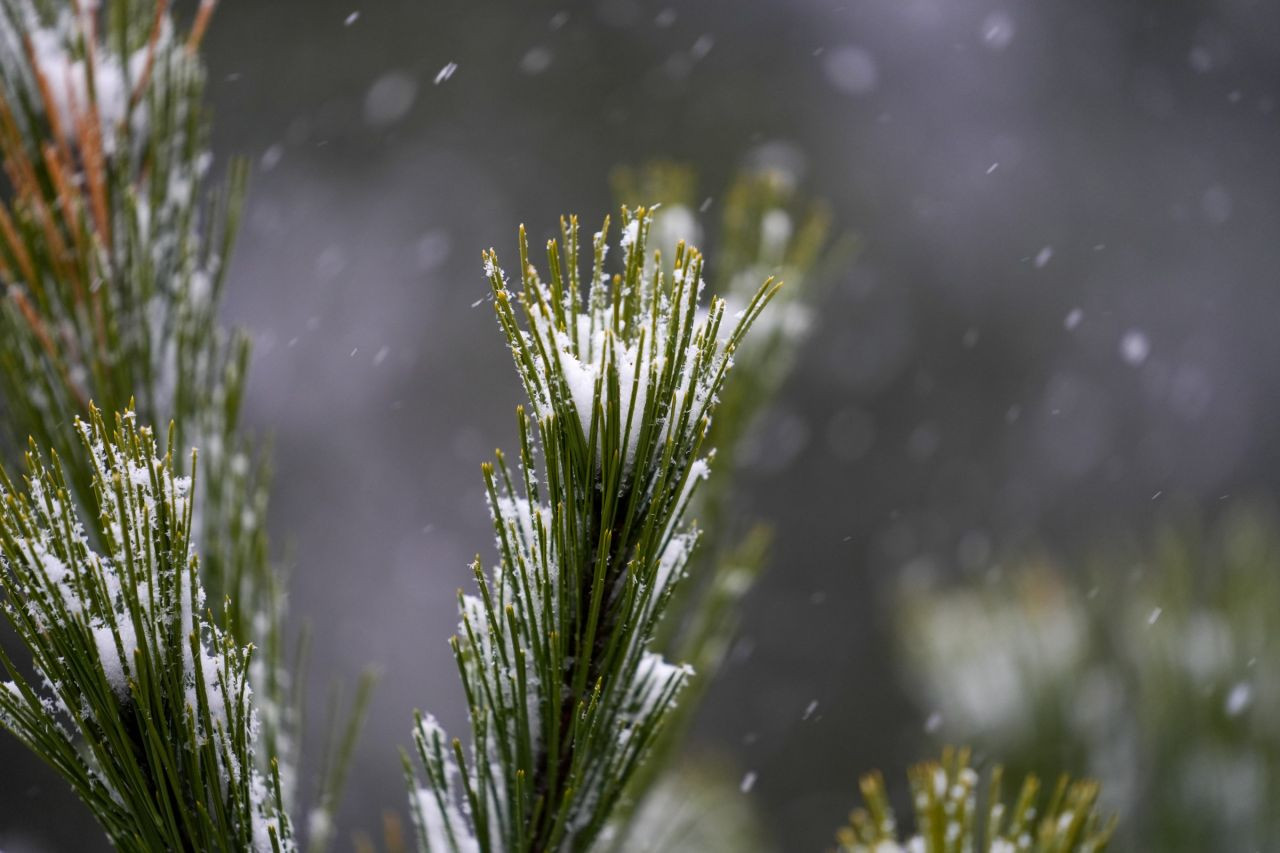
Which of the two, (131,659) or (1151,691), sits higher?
(1151,691)

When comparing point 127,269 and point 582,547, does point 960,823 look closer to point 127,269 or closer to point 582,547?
point 582,547

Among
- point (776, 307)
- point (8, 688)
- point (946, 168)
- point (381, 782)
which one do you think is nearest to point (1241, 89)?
point (946, 168)

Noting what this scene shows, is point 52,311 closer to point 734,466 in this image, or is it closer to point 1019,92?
point 734,466

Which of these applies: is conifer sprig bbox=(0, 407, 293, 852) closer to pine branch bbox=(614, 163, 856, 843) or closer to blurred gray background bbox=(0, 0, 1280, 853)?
pine branch bbox=(614, 163, 856, 843)

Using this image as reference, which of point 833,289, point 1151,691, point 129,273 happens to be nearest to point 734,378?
point 129,273

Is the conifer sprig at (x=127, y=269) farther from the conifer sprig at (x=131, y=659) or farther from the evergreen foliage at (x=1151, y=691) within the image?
the evergreen foliage at (x=1151, y=691)

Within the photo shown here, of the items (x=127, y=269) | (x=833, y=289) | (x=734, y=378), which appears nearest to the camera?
(x=127, y=269)

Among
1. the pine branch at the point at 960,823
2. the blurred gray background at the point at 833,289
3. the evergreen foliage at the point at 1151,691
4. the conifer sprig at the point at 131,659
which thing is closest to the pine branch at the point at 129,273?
the conifer sprig at the point at 131,659

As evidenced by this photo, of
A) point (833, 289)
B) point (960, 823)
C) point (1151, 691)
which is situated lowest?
point (960, 823)
